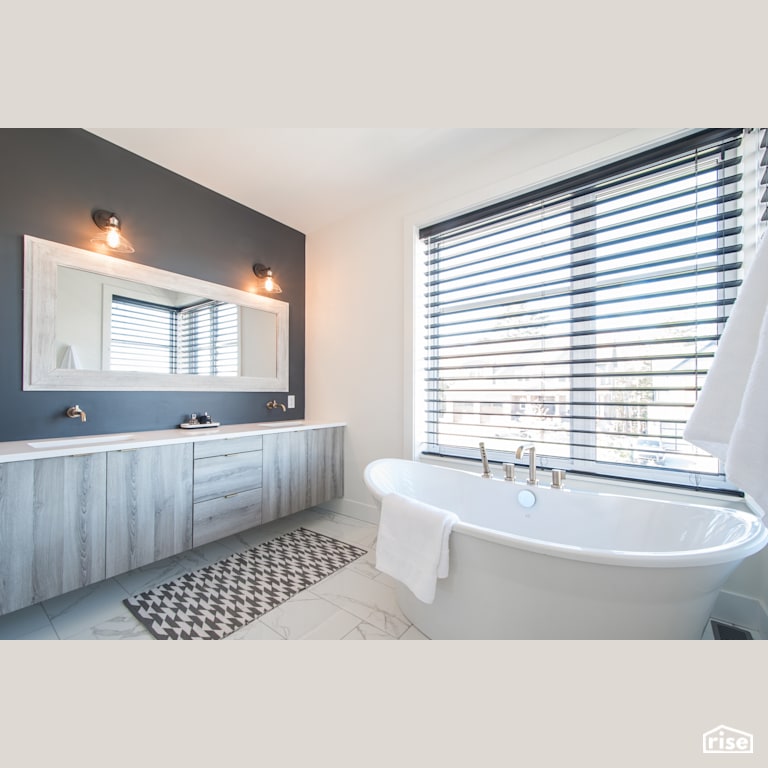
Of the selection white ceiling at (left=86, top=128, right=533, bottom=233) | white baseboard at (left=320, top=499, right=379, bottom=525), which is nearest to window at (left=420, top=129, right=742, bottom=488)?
white ceiling at (left=86, top=128, right=533, bottom=233)

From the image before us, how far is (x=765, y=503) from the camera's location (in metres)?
0.70

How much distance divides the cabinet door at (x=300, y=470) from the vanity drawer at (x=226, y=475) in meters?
0.09

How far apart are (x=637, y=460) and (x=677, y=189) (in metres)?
1.33

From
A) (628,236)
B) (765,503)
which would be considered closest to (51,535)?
(765,503)

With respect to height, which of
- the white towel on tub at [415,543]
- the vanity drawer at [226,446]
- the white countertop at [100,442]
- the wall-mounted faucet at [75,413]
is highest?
the wall-mounted faucet at [75,413]

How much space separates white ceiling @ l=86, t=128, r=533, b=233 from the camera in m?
1.96

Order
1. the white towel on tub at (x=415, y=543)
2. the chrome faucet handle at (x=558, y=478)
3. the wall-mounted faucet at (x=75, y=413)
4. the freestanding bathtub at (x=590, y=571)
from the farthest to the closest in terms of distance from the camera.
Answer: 1. the wall-mounted faucet at (x=75, y=413)
2. the chrome faucet handle at (x=558, y=478)
3. the white towel on tub at (x=415, y=543)
4. the freestanding bathtub at (x=590, y=571)

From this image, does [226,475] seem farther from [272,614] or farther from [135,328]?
[135,328]

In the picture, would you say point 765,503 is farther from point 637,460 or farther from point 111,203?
point 111,203

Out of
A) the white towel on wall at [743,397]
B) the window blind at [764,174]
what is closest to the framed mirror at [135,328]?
the white towel on wall at [743,397]

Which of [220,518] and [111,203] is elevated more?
[111,203]

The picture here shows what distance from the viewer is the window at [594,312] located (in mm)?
1590

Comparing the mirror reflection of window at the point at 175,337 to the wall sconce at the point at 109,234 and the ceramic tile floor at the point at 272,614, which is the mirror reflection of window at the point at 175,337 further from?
the ceramic tile floor at the point at 272,614

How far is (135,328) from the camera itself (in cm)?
217
